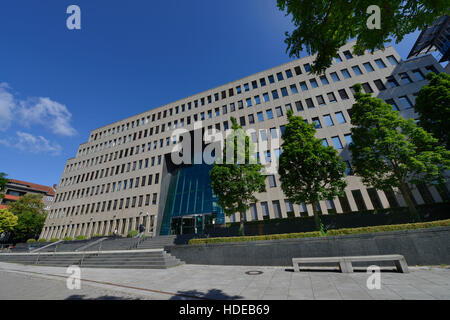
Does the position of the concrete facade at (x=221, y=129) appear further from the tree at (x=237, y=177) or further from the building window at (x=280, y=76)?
the tree at (x=237, y=177)

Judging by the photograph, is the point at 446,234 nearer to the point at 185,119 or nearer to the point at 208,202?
the point at 208,202

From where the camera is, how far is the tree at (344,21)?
379 cm

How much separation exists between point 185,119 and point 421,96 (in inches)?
1261

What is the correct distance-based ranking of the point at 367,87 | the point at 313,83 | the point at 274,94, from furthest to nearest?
1. the point at 274,94
2. the point at 313,83
3. the point at 367,87

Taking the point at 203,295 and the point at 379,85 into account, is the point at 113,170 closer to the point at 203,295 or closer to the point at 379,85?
the point at 203,295

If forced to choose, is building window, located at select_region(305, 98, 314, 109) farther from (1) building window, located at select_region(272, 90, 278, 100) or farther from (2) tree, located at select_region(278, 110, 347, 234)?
(2) tree, located at select_region(278, 110, 347, 234)

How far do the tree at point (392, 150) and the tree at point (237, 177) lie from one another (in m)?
8.27

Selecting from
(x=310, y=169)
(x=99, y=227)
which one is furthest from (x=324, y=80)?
(x=99, y=227)

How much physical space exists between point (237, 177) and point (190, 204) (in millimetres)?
15022

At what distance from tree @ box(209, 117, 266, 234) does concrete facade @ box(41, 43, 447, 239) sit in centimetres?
814

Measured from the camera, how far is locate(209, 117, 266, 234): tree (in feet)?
50.1

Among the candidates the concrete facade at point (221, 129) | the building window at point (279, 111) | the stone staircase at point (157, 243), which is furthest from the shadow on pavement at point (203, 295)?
the building window at point (279, 111)

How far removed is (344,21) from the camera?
4203mm
